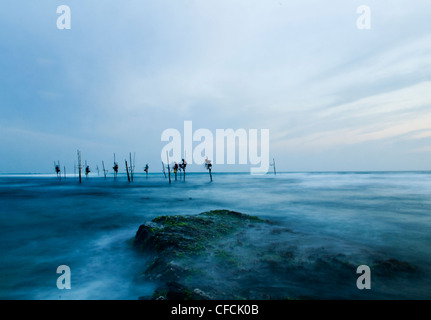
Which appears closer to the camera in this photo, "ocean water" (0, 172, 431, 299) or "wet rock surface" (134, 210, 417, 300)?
"wet rock surface" (134, 210, 417, 300)

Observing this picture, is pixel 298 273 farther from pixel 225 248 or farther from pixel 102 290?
pixel 102 290

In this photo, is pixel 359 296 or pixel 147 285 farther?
pixel 147 285

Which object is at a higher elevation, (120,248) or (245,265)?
(245,265)

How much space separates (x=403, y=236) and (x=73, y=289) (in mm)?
11050

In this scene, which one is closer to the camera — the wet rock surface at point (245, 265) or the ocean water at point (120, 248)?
the wet rock surface at point (245, 265)

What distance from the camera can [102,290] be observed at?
15.7ft

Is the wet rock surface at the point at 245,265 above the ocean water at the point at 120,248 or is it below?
above

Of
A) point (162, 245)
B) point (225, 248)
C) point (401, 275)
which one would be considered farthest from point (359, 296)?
point (162, 245)

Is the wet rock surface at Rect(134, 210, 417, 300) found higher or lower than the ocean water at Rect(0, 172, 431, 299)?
higher

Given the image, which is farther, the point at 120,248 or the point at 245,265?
the point at 120,248
